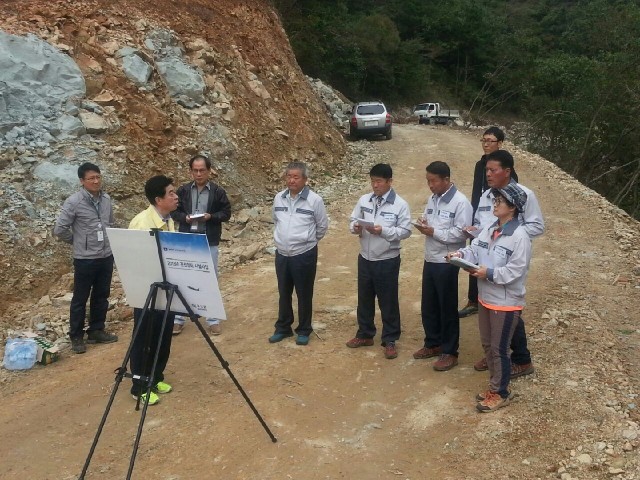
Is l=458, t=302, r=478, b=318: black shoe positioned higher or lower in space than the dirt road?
higher

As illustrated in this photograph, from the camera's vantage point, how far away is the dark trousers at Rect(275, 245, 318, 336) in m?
5.62

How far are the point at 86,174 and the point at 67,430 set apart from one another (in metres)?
2.40

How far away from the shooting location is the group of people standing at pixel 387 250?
4.34 metres

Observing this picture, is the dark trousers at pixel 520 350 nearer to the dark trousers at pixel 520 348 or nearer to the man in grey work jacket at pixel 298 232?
the dark trousers at pixel 520 348

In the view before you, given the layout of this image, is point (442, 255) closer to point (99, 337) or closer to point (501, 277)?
point (501, 277)

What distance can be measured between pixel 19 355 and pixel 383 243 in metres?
3.63

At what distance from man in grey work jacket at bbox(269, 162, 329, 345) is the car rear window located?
15.7 meters

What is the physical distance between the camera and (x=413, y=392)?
191 inches

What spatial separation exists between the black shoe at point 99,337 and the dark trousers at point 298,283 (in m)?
1.77

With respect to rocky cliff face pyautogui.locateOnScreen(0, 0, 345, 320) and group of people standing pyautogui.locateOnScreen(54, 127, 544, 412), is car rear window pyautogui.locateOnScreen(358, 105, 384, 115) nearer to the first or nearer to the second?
rocky cliff face pyautogui.locateOnScreen(0, 0, 345, 320)

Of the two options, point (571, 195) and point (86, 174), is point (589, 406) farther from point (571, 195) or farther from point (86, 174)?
point (571, 195)

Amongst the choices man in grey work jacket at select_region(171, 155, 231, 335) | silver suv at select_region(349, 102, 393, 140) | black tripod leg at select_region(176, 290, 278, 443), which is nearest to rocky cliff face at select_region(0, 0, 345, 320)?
man in grey work jacket at select_region(171, 155, 231, 335)

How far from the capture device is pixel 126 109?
Answer: 10.1 m

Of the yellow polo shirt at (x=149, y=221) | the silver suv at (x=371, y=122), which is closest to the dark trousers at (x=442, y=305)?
the yellow polo shirt at (x=149, y=221)
